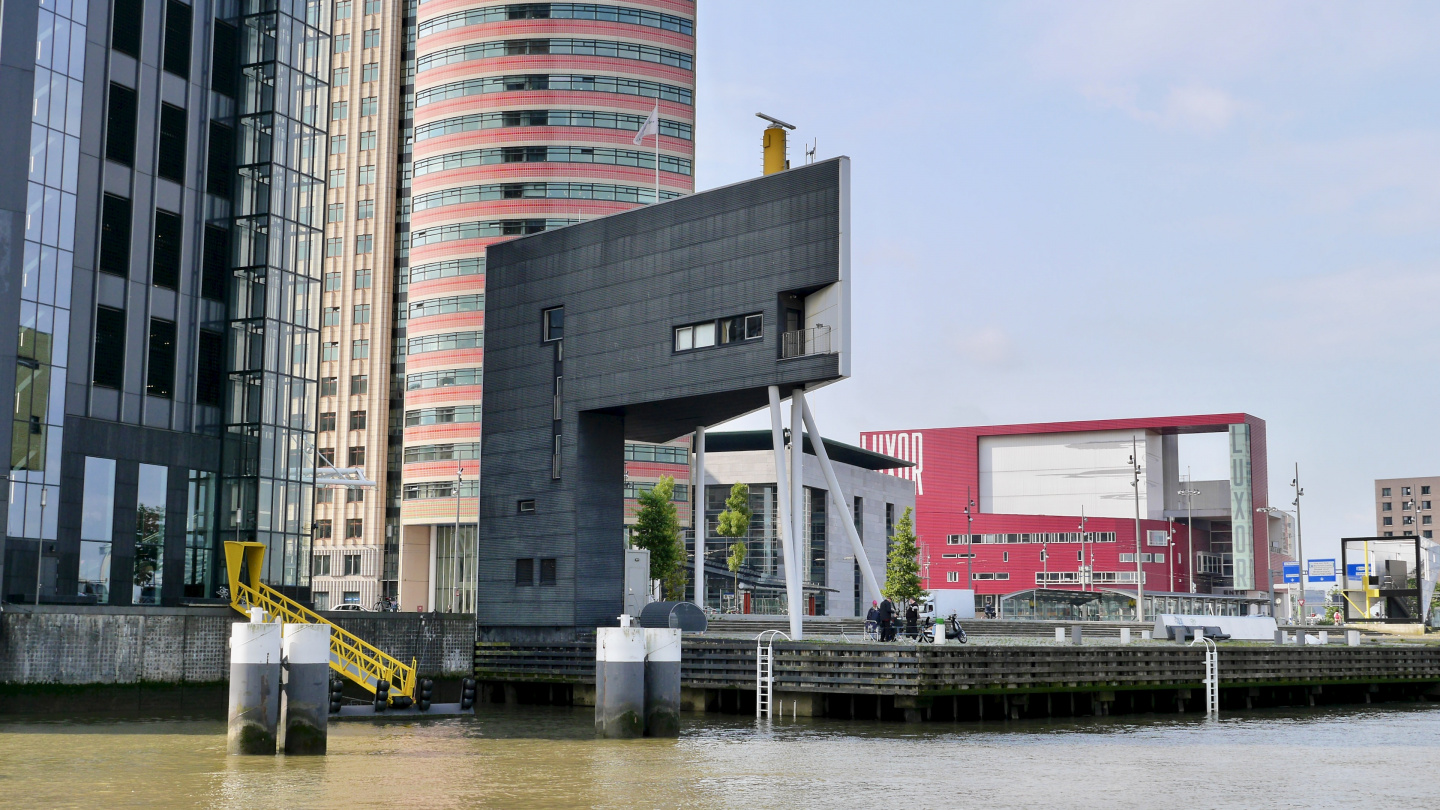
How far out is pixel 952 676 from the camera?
42906mm

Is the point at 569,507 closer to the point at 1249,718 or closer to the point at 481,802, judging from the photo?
the point at 1249,718

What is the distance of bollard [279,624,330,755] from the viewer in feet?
103

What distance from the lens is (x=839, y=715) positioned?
4491 cm

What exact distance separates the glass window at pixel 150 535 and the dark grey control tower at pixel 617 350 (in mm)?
10799

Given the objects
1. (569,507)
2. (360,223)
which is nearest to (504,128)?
(360,223)

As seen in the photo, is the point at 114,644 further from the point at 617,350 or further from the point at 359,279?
the point at 359,279

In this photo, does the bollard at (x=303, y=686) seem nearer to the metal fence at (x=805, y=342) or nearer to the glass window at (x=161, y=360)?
the metal fence at (x=805, y=342)

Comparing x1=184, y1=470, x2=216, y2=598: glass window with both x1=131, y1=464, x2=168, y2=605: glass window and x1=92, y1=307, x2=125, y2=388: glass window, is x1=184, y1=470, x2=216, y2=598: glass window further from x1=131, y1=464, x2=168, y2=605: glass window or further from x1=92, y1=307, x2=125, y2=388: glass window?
x1=92, y1=307, x2=125, y2=388: glass window

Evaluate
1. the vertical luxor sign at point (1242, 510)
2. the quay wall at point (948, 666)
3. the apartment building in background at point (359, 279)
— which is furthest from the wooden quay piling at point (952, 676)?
the vertical luxor sign at point (1242, 510)

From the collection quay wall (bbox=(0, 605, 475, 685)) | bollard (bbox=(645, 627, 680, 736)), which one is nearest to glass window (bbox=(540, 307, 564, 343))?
quay wall (bbox=(0, 605, 475, 685))

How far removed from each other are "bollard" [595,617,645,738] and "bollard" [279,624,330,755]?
21.6ft

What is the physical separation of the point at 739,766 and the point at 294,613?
25.2m

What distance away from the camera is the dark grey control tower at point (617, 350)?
4584 centimetres

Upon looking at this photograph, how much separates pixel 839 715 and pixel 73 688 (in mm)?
22424
